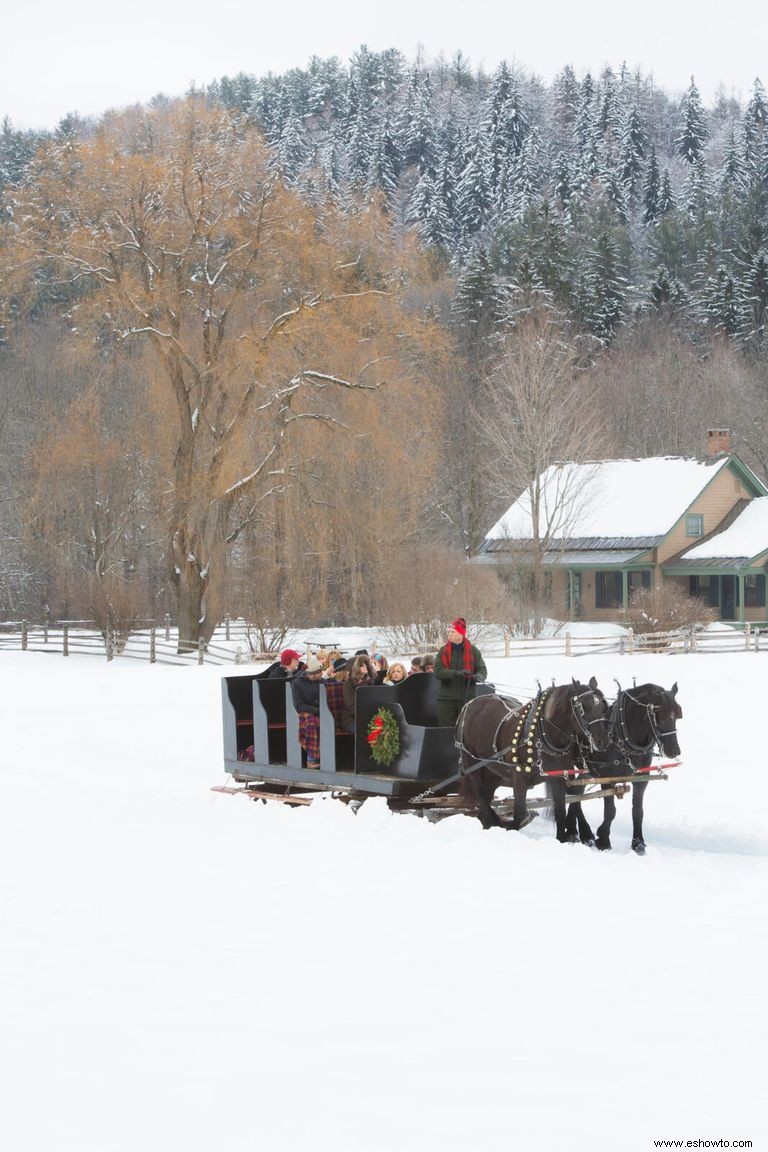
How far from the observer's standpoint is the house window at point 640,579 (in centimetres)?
4994

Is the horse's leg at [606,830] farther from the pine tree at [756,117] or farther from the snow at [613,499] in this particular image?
the pine tree at [756,117]

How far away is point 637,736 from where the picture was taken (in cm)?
1210

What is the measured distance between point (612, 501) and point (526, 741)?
1605 inches

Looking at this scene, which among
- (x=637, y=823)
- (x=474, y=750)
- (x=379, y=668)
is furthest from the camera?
(x=379, y=668)

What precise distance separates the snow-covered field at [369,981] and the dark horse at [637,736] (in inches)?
19.4

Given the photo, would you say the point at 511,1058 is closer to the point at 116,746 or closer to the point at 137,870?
the point at 137,870

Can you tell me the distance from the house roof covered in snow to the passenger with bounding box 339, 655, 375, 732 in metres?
35.4

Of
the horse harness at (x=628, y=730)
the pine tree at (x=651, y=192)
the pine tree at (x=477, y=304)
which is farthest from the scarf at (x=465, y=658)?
the pine tree at (x=651, y=192)

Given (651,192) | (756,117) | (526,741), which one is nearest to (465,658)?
(526,741)

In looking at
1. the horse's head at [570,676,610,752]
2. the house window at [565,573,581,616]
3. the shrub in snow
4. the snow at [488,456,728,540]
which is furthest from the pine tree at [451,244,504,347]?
the horse's head at [570,676,610,752]

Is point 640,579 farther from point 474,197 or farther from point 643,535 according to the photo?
point 474,197

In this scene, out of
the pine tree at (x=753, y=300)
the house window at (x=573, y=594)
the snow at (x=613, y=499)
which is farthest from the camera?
the pine tree at (x=753, y=300)

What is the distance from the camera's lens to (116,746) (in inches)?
837

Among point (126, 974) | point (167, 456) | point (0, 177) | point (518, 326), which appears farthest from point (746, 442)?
point (126, 974)
